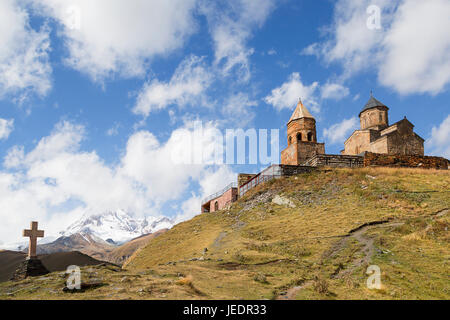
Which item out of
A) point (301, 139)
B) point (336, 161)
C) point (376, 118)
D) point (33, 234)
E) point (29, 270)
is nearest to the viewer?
point (29, 270)

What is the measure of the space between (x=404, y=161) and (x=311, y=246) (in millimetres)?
23792

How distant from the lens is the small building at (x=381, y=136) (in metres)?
40.8

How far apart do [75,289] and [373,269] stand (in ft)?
31.8

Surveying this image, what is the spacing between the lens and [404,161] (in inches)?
1371

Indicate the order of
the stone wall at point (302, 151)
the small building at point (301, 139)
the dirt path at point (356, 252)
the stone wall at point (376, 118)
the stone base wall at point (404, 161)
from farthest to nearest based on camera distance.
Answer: the stone wall at point (376, 118)
the small building at point (301, 139)
the stone wall at point (302, 151)
the stone base wall at point (404, 161)
the dirt path at point (356, 252)

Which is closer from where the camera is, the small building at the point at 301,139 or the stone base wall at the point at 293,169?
the stone base wall at the point at 293,169

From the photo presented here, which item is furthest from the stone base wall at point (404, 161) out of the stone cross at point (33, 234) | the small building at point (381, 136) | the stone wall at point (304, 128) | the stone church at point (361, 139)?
the stone cross at point (33, 234)

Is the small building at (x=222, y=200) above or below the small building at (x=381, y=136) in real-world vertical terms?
below

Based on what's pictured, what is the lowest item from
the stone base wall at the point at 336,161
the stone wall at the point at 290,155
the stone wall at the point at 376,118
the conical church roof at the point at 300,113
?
the stone base wall at the point at 336,161

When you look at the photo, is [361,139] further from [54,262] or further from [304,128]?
[54,262]

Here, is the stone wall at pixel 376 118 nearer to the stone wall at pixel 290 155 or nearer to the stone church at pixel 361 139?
the stone church at pixel 361 139

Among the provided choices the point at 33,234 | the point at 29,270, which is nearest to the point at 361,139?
the point at 33,234

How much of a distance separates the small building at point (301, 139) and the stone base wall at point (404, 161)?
5491 millimetres
